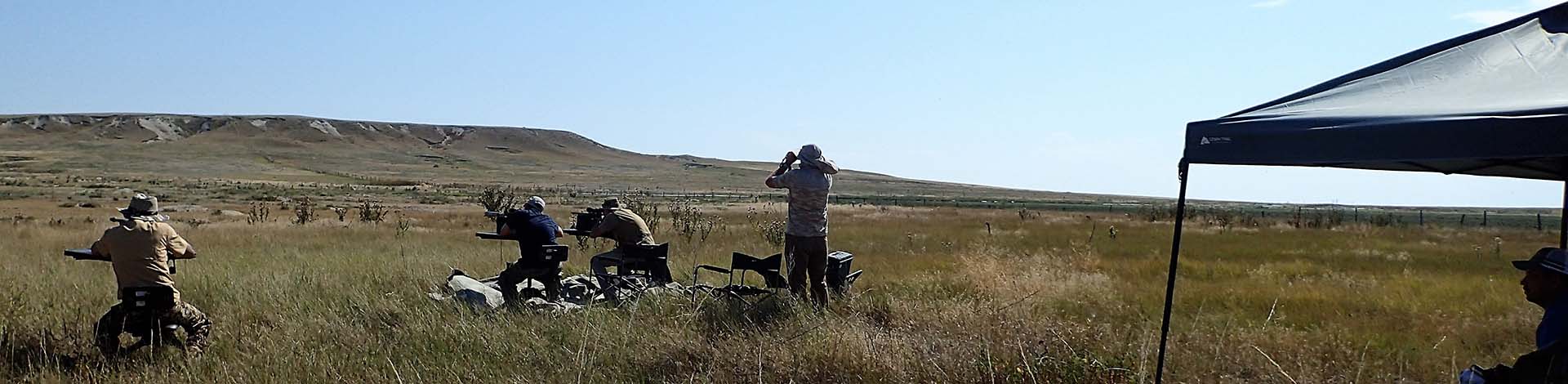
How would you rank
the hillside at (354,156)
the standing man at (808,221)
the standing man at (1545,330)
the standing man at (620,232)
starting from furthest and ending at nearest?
the hillside at (354,156), the standing man at (620,232), the standing man at (808,221), the standing man at (1545,330)

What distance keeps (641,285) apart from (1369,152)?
18.9ft

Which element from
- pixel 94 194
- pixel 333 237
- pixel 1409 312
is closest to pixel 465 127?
pixel 94 194

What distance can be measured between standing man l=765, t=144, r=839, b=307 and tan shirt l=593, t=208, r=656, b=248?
6.27 ft

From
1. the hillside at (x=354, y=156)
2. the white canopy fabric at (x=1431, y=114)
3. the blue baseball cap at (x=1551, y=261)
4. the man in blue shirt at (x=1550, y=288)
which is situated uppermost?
the white canopy fabric at (x=1431, y=114)

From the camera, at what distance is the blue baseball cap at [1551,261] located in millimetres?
3777

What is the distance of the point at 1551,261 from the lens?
381 centimetres

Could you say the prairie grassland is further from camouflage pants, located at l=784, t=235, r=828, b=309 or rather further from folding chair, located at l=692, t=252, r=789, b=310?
folding chair, located at l=692, t=252, r=789, b=310

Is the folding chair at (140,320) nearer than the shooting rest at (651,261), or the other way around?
the folding chair at (140,320)

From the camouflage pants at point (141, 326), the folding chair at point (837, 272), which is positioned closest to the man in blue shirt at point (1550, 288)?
the folding chair at point (837, 272)

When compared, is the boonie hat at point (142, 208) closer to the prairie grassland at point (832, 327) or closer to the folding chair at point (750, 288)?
the prairie grassland at point (832, 327)

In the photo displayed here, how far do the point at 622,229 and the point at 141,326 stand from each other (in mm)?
4026

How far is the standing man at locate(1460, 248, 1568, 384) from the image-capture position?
3598mm

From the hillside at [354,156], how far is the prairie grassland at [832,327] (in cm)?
9245

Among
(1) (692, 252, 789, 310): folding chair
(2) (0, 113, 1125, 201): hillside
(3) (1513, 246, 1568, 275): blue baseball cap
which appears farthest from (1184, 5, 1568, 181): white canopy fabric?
(2) (0, 113, 1125, 201): hillside
